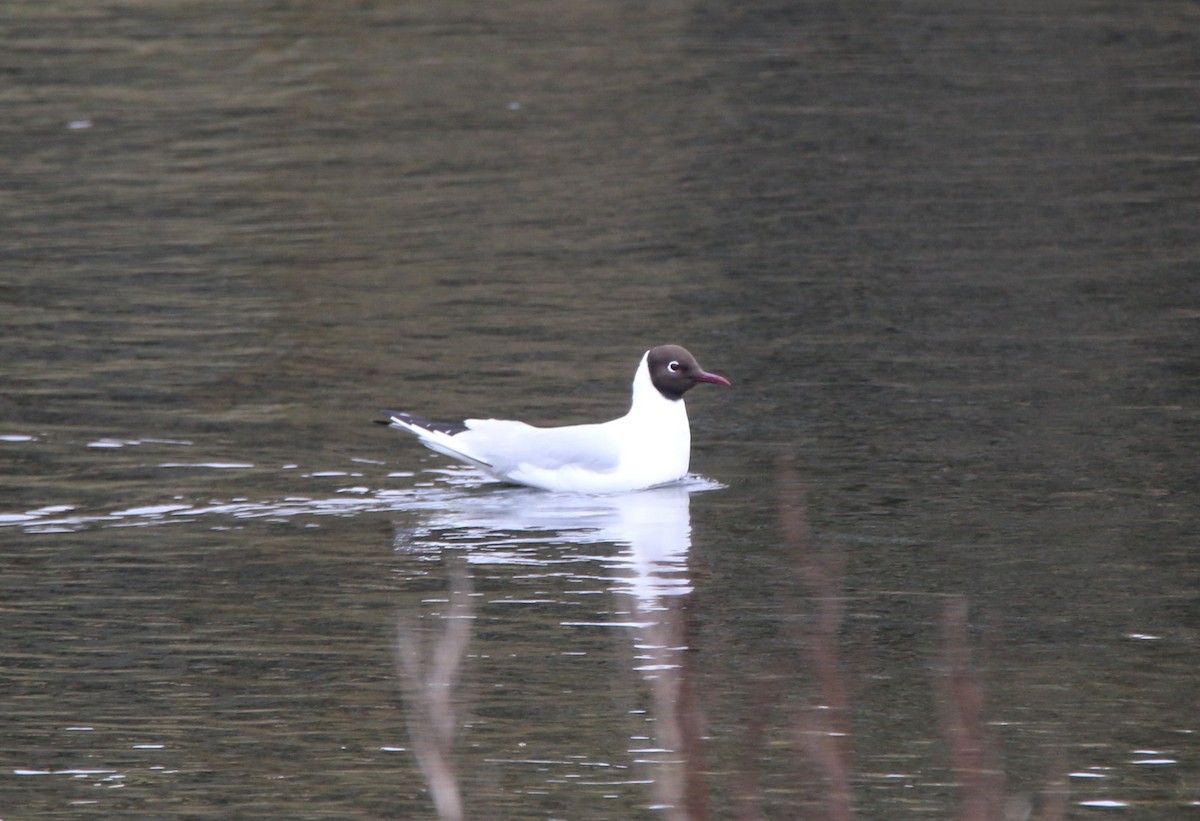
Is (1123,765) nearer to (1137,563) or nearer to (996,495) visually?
(1137,563)

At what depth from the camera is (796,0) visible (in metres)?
31.9

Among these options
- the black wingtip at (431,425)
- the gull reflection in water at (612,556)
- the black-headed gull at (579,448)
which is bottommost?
the gull reflection in water at (612,556)

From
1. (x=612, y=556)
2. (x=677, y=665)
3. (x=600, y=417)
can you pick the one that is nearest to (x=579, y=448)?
(x=612, y=556)

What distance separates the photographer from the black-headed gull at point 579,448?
11375mm

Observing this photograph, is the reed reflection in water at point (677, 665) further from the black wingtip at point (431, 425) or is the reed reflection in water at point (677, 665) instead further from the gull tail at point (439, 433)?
the black wingtip at point (431, 425)

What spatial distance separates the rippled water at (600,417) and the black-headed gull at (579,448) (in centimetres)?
18

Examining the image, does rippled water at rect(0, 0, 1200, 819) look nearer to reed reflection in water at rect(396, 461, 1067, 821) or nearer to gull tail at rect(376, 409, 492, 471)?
reed reflection in water at rect(396, 461, 1067, 821)

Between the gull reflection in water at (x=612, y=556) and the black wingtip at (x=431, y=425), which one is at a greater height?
the black wingtip at (x=431, y=425)

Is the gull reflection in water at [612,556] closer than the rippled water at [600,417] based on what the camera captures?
No

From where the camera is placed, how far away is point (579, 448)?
37.2 ft

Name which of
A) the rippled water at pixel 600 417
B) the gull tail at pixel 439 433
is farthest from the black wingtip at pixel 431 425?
the rippled water at pixel 600 417

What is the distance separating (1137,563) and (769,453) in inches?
108

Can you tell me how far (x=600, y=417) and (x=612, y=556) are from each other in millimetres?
2800

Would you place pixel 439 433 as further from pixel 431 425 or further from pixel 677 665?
Answer: pixel 677 665
